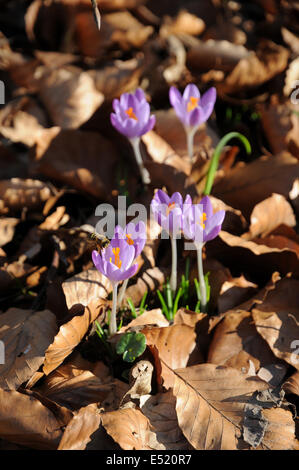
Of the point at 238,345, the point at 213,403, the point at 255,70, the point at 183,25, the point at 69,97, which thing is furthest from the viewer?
the point at 183,25

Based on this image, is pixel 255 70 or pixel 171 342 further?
pixel 255 70

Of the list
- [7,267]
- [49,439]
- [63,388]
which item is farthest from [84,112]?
[49,439]

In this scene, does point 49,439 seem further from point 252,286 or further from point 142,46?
point 142,46

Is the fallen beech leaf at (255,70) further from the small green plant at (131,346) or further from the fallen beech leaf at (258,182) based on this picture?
the small green plant at (131,346)

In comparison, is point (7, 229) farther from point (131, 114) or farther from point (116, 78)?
point (116, 78)

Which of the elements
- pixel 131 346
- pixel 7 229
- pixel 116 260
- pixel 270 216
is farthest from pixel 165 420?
pixel 7 229
